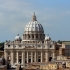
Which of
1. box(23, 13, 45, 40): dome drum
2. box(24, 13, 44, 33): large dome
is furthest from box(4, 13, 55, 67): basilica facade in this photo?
box(24, 13, 44, 33): large dome

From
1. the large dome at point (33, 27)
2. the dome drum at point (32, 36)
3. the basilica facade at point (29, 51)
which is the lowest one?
the basilica facade at point (29, 51)

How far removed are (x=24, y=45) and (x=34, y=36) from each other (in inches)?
313

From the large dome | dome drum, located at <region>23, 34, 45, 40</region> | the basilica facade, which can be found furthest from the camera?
the large dome

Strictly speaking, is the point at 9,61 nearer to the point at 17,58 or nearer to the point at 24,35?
the point at 17,58

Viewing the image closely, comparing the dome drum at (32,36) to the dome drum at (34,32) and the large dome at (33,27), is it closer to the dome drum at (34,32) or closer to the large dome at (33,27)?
the dome drum at (34,32)

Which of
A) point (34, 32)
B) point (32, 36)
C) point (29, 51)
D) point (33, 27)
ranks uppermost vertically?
point (33, 27)

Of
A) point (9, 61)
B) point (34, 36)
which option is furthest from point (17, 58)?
point (34, 36)

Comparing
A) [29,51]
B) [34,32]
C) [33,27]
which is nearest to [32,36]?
[34,32]

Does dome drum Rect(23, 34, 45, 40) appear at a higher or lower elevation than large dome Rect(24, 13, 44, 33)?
lower

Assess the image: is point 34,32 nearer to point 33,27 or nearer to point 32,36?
point 32,36

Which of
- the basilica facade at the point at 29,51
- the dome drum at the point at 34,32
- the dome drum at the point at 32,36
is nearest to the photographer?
the basilica facade at the point at 29,51

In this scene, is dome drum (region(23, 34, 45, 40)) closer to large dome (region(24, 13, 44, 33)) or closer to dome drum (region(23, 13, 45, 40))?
dome drum (region(23, 13, 45, 40))

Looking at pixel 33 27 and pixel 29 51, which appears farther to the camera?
pixel 33 27

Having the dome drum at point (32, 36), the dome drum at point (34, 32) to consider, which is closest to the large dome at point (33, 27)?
the dome drum at point (34, 32)
